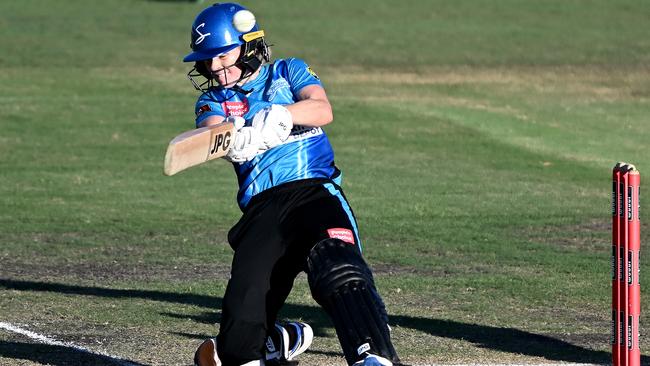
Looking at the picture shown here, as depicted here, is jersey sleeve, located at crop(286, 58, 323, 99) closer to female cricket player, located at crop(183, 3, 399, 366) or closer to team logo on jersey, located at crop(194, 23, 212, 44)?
female cricket player, located at crop(183, 3, 399, 366)

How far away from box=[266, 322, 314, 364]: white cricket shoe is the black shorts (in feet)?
1.95

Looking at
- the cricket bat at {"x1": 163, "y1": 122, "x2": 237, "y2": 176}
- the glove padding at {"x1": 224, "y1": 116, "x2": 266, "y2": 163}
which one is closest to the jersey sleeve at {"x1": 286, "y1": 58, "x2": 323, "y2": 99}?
the glove padding at {"x1": 224, "y1": 116, "x2": 266, "y2": 163}

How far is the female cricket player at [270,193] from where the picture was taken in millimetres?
6352

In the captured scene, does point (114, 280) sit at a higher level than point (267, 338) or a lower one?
lower

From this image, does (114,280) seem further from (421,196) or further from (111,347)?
(421,196)

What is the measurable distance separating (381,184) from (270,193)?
909cm

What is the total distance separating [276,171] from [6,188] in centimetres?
941

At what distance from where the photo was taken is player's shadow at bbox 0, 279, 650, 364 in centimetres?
814

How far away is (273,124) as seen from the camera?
6.35 metres

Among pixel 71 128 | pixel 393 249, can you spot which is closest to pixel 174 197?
pixel 393 249

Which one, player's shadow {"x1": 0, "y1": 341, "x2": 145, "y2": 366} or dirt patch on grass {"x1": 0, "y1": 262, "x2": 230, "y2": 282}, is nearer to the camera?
player's shadow {"x1": 0, "y1": 341, "x2": 145, "y2": 366}

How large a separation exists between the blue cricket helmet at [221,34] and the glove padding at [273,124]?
2.10ft

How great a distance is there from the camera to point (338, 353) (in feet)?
26.7

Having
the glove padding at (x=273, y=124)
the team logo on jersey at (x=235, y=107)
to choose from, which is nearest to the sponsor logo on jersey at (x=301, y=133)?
the team logo on jersey at (x=235, y=107)
